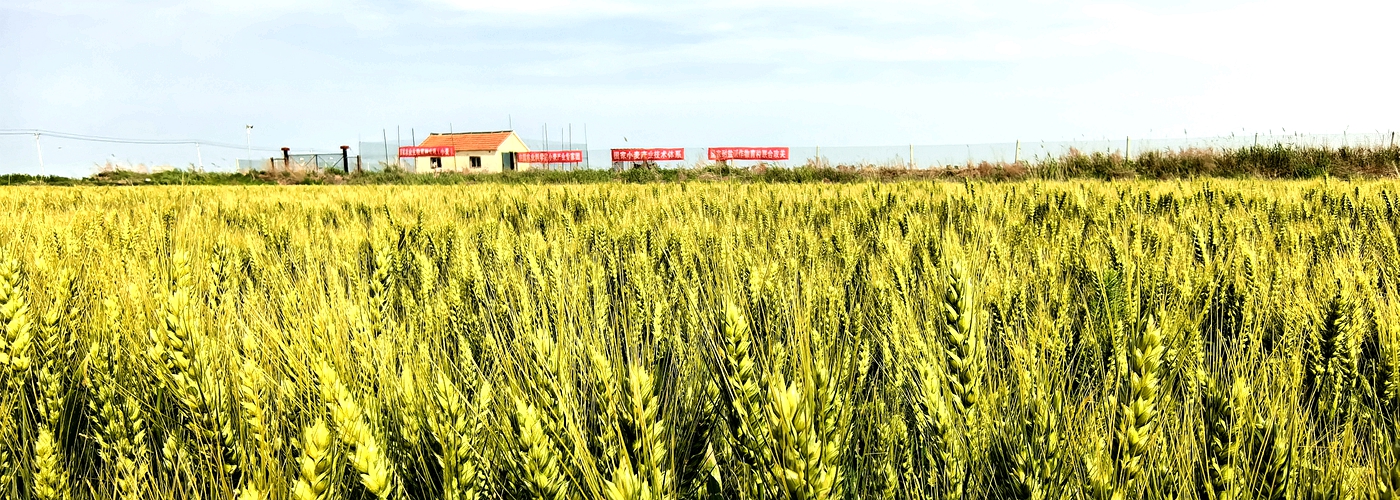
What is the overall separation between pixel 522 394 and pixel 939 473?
0.58 meters

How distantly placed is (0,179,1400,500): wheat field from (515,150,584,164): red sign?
39.0 meters

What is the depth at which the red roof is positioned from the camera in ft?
164

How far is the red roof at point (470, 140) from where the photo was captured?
49.9 meters

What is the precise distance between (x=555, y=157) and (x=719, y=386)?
44.2 m

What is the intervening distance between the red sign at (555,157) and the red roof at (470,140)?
2.33 metres

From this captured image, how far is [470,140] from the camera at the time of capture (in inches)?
2010

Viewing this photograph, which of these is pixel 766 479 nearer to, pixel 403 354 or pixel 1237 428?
pixel 1237 428

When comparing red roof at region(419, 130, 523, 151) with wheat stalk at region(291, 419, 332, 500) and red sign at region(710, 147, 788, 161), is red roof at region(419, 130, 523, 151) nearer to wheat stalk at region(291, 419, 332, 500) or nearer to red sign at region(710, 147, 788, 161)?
red sign at region(710, 147, 788, 161)

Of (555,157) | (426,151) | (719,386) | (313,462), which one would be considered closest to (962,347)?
(719,386)

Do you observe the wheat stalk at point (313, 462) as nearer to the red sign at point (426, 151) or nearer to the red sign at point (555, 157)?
the red sign at point (555, 157)

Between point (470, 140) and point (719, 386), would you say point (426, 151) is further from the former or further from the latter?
point (719, 386)

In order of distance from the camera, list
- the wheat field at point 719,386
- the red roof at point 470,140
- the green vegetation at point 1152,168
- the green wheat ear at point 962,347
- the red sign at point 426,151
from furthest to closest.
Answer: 1. the red roof at point 470,140
2. the red sign at point 426,151
3. the green vegetation at point 1152,168
4. the green wheat ear at point 962,347
5. the wheat field at point 719,386

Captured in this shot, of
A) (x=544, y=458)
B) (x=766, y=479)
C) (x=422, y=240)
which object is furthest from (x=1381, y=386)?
(x=422, y=240)

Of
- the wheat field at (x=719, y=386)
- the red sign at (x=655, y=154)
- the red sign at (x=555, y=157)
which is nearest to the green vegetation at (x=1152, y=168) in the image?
the wheat field at (x=719, y=386)
